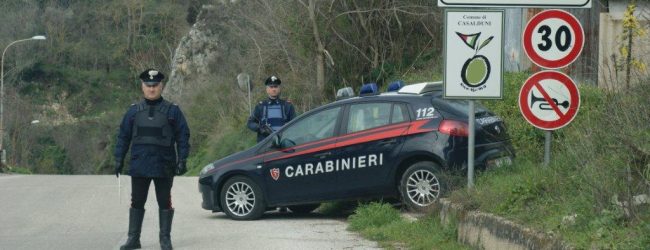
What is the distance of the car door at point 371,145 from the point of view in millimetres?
11992

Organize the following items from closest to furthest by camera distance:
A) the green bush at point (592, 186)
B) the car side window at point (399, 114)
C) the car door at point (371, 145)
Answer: the green bush at point (592, 186)
the car door at point (371, 145)
the car side window at point (399, 114)

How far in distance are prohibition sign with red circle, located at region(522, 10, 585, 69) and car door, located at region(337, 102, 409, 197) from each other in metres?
3.14

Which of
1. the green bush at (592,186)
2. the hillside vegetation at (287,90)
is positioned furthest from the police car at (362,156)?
the green bush at (592,186)

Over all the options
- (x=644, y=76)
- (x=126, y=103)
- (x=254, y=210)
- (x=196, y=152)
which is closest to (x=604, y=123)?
(x=644, y=76)

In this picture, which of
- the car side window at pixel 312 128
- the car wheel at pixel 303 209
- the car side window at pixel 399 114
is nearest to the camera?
the car side window at pixel 399 114

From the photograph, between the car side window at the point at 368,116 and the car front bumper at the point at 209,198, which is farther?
the car front bumper at the point at 209,198

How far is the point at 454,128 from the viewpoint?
1171 centimetres

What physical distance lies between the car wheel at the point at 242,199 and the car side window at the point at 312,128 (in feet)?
2.32

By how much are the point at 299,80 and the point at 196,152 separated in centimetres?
1260

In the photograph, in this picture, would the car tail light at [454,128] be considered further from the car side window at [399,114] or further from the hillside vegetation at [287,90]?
the hillside vegetation at [287,90]

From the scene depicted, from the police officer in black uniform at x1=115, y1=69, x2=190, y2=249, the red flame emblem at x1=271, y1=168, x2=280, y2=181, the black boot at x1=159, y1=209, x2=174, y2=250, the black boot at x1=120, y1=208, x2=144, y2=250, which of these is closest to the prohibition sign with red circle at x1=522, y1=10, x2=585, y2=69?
the police officer in black uniform at x1=115, y1=69, x2=190, y2=249

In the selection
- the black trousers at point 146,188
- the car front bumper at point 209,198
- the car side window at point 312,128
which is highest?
the car side window at point 312,128

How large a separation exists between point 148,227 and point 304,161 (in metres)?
2.03

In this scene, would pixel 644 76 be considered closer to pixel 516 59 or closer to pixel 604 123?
pixel 604 123
